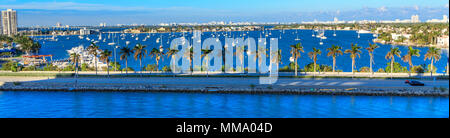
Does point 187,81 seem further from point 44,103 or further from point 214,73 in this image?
point 44,103

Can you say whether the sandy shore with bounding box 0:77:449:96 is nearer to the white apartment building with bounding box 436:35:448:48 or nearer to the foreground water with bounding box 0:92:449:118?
the foreground water with bounding box 0:92:449:118

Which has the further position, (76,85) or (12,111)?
(76,85)

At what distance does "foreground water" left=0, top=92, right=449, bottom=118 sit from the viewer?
2981 cm

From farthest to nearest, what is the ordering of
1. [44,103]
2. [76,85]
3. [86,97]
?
1. [76,85]
2. [86,97]
3. [44,103]

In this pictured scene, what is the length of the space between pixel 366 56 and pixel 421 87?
168 ft

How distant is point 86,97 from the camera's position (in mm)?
36969

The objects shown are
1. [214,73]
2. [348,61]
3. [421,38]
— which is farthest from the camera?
[421,38]

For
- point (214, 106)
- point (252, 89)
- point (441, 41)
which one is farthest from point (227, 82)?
point (441, 41)

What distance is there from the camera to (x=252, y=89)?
36.7 meters

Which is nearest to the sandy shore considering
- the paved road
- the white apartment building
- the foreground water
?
the paved road

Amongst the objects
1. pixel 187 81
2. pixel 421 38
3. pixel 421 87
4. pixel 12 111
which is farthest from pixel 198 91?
pixel 421 38

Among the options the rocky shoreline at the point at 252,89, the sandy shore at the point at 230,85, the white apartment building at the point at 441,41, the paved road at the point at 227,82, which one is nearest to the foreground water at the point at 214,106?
the rocky shoreline at the point at 252,89

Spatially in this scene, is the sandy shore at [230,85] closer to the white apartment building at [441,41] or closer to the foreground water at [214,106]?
the foreground water at [214,106]

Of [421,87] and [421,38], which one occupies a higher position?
[421,38]
